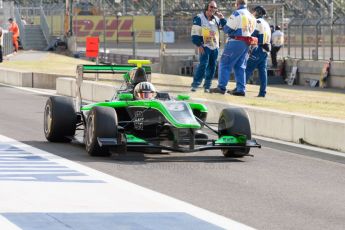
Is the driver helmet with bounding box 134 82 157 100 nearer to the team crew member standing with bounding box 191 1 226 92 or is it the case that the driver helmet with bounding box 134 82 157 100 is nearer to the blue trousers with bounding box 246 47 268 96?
the team crew member standing with bounding box 191 1 226 92

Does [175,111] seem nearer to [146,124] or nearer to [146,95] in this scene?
[146,124]

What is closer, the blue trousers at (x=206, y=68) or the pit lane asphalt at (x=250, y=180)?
the pit lane asphalt at (x=250, y=180)

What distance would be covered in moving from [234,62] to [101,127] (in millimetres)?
9419

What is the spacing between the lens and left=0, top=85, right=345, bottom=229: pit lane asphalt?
33.2 ft

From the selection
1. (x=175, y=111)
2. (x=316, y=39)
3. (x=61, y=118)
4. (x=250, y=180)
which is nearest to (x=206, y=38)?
(x=61, y=118)

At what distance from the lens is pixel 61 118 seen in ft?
50.4

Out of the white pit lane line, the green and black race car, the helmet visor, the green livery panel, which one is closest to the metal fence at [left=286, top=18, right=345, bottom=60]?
the green and black race car

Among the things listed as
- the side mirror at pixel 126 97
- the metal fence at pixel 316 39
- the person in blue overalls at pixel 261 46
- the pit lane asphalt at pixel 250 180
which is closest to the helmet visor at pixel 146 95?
the side mirror at pixel 126 97

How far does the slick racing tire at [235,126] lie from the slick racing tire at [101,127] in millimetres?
1516

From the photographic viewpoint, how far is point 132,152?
14742mm

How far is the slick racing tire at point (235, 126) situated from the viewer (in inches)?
561

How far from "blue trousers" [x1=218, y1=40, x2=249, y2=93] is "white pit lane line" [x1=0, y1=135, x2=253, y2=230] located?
9.51 meters

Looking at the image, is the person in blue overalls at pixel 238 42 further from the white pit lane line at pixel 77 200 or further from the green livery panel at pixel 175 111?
the white pit lane line at pixel 77 200

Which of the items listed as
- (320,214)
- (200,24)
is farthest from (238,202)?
(200,24)
